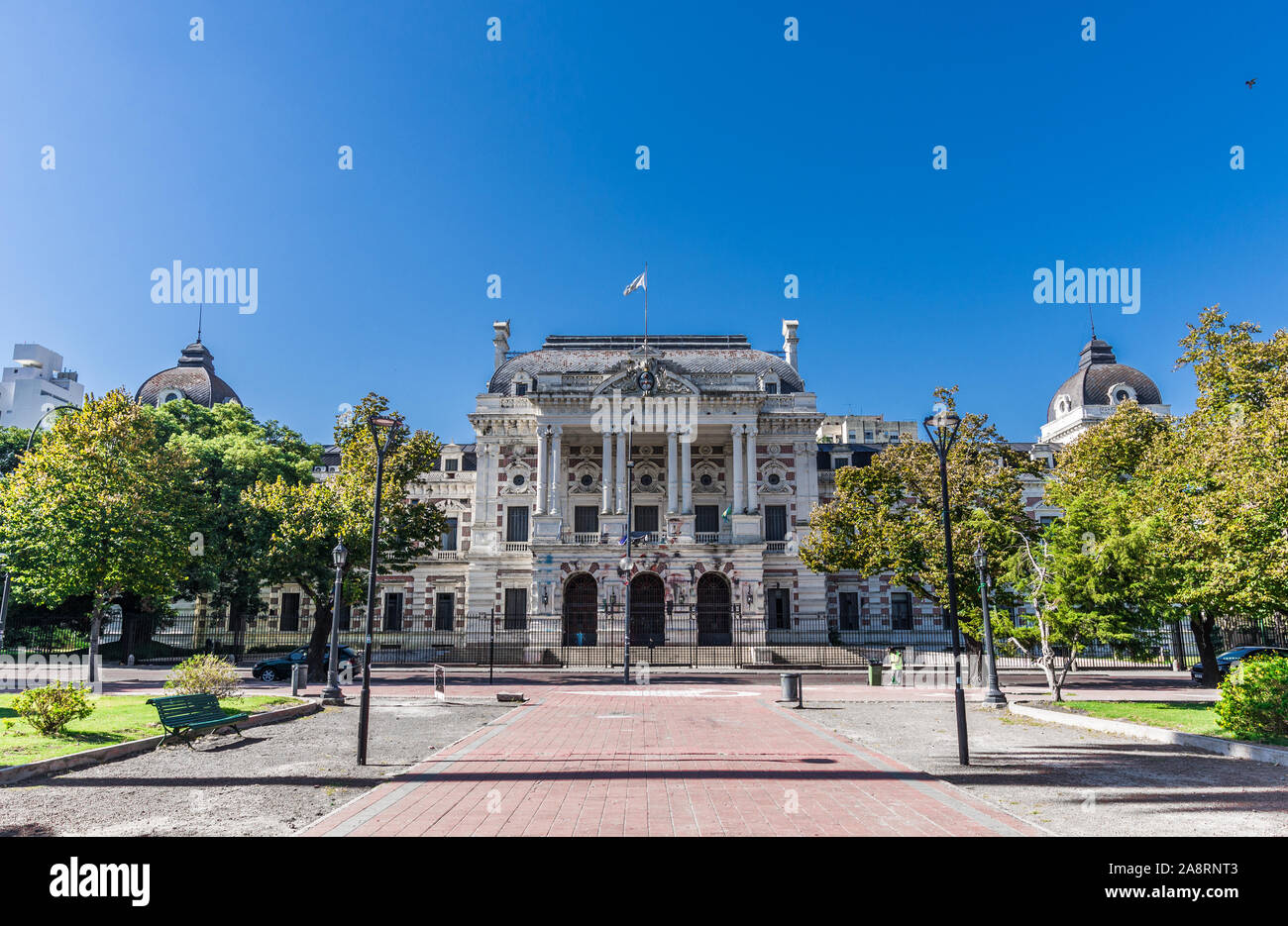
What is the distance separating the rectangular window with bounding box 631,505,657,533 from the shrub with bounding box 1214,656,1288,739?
34524 mm

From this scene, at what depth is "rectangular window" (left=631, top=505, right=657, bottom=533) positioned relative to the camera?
156 feet

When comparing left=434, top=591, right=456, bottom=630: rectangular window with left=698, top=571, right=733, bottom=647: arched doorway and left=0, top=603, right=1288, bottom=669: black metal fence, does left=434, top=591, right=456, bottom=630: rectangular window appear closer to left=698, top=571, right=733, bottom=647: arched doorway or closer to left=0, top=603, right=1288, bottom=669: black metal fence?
left=0, top=603, right=1288, bottom=669: black metal fence

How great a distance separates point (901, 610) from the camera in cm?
4728

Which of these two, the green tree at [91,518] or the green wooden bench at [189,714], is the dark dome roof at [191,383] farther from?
the green wooden bench at [189,714]

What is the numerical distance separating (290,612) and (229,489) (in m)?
15.1

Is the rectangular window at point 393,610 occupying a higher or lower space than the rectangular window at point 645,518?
lower

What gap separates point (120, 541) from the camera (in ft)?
82.1

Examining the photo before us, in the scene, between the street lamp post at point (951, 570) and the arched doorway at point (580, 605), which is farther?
the arched doorway at point (580, 605)

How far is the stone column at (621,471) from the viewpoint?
45844 millimetres

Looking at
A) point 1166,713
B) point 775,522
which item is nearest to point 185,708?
point 1166,713

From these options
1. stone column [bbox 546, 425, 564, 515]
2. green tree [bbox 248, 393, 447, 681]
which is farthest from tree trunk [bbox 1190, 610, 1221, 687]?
stone column [bbox 546, 425, 564, 515]

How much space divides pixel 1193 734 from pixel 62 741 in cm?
2035

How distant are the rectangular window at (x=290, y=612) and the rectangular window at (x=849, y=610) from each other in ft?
115

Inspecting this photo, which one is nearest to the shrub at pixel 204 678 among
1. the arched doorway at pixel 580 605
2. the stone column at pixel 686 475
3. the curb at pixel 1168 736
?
the curb at pixel 1168 736
